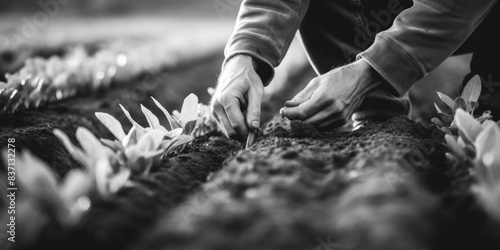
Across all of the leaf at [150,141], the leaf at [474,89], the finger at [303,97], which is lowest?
the leaf at [474,89]

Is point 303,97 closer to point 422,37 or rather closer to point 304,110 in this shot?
point 304,110

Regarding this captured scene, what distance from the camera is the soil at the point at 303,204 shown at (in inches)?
31.3

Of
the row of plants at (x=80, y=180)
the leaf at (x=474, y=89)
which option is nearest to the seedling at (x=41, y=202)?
the row of plants at (x=80, y=180)

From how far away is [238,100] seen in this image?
1696mm

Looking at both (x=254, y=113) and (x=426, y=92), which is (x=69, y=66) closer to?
(x=254, y=113)

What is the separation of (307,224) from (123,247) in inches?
17.3

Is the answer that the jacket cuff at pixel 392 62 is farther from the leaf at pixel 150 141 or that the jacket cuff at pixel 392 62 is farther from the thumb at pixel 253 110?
the leaf at pixel 150 141

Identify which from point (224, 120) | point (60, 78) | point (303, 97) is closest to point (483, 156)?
point (303, 97)

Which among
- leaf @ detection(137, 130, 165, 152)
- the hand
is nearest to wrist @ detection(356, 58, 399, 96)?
the hand

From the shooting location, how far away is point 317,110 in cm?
166

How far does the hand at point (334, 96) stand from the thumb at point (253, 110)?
0.41 feet

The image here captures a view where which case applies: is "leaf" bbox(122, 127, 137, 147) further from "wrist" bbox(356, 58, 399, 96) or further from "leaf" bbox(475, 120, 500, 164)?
"leaf" bbox(475, 120, 500, 164)

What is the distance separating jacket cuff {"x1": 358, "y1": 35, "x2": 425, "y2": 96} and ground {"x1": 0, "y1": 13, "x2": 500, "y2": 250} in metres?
0.26

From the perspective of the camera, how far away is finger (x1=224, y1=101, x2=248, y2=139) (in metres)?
1.63
